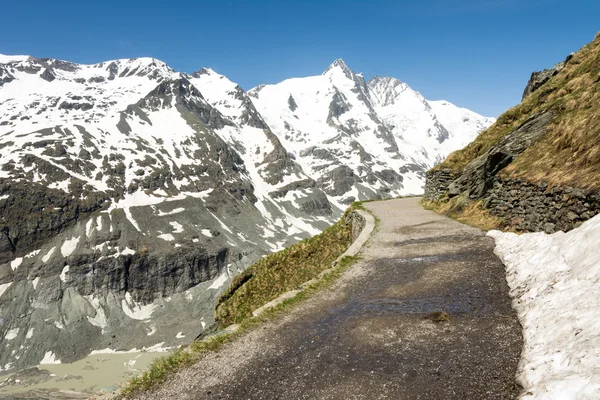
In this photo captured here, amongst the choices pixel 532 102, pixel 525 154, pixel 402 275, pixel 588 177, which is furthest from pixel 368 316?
pixel 532 102

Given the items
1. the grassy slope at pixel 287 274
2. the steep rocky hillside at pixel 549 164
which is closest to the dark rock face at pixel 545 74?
the steep rocky hillside at pixel 549 164

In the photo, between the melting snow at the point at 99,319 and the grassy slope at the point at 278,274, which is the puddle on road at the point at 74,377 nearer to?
the melting snow at the point at 99,319

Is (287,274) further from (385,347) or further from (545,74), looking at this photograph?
(545,74)

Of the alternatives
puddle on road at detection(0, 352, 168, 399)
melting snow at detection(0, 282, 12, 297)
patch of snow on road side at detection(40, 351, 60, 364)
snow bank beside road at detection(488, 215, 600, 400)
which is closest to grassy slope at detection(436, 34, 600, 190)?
snow bank beside road at detection(488, 215, 600, 400)

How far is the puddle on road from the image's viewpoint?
141 m

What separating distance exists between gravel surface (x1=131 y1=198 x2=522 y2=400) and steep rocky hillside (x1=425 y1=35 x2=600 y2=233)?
3850mm

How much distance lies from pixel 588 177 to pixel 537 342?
9.55m

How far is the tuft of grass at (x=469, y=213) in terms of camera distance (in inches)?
815

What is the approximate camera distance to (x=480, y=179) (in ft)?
82.3

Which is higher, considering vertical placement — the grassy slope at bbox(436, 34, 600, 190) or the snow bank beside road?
the grassy slope at bbox(436, 34, 600, 190)

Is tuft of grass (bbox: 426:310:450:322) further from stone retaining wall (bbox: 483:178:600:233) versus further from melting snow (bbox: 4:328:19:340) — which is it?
melting snow (bbox: 4:328:19:340)

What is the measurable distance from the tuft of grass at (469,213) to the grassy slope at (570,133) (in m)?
2.75

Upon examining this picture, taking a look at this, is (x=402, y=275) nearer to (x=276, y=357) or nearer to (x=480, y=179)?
(x=276, y=357)

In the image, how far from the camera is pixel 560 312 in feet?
27.8
